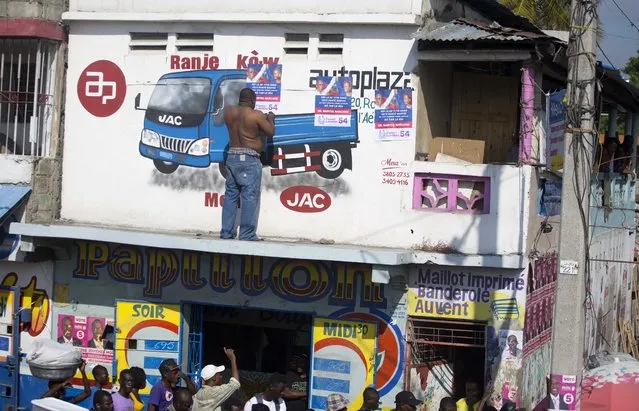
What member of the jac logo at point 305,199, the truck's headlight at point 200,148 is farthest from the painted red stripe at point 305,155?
the truck's headlight at point 200,148

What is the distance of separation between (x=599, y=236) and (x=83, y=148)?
27.7ft

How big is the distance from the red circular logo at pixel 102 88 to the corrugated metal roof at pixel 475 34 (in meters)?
3.99

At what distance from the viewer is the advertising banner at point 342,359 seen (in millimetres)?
12852

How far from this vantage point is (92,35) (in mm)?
14109

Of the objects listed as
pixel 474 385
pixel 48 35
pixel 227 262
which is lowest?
pixel 474 385

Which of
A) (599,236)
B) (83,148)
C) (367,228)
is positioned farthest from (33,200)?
(599,236)

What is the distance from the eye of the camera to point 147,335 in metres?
13.8

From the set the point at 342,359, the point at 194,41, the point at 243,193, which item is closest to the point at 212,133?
the point at 243,193

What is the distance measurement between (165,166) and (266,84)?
168 cm

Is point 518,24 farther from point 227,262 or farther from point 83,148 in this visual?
point 83,148

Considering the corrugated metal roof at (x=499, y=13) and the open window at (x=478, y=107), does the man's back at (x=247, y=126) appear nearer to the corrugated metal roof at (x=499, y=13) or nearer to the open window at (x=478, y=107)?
the open window at (x=478, y=107)

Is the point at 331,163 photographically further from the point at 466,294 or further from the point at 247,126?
the point at 466,294

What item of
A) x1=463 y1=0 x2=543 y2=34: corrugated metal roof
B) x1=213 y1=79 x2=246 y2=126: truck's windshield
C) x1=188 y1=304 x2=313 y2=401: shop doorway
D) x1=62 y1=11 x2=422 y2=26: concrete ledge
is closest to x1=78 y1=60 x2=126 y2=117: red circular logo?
x1=62 y1=11 x2=422 y2=26: concrete ledge

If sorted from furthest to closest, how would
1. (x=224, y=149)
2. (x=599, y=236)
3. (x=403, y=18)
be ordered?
(x=599, y=236) → (x=224, y=149) → (x=403, y=18)
